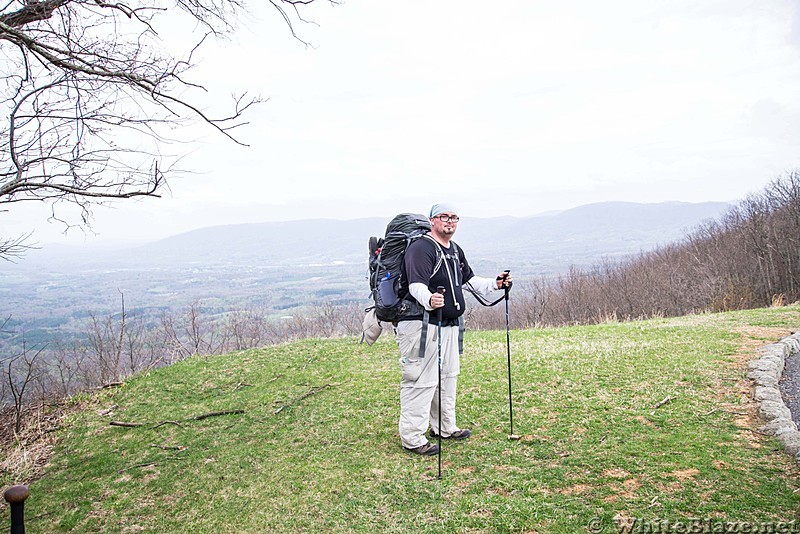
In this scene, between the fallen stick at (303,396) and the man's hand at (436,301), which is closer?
the man's hand at (436,301)

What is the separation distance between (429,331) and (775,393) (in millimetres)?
4356

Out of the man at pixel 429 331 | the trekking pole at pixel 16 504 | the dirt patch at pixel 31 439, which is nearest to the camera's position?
the trekking pole at pixel 16 504

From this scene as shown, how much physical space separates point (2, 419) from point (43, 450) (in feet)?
6.50

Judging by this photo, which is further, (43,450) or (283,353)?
(283,353)

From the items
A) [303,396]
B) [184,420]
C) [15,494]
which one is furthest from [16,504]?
[303,396]

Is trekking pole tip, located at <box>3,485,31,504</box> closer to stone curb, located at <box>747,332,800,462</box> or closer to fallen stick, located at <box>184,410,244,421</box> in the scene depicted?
fallen stick, located at <box>184,410,244,421</box>

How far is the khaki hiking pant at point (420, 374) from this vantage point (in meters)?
5.48

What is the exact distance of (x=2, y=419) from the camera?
332 inches

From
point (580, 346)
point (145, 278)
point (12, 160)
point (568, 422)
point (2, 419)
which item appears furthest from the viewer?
point (145, 278)

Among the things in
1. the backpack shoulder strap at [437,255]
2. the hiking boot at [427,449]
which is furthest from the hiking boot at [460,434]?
the backpack shoulder strap at [437,255]

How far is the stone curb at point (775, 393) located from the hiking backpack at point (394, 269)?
369cm

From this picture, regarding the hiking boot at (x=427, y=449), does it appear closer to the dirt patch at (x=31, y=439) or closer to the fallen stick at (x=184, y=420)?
the fallen stick at (x=184, y=420)

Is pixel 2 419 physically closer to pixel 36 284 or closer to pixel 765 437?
pixel 765 437

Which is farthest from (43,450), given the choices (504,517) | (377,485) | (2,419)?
(504,517)
